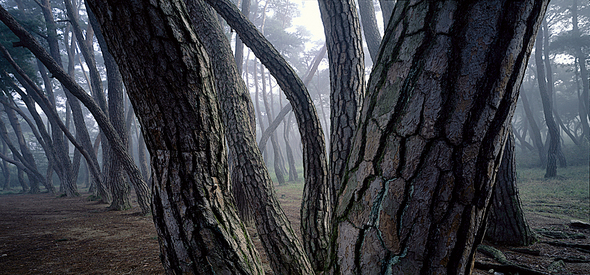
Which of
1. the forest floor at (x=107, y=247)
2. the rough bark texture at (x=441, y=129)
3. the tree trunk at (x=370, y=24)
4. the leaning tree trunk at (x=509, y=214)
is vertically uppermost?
the tree trunk at (x=370, y=24)

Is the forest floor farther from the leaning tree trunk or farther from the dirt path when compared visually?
the leaning tree trunk

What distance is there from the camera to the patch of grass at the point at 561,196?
19.0 feet

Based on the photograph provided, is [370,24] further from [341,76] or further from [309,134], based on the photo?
→ [309,134]

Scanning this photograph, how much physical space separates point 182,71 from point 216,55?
1.65 metres

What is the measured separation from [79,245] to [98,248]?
0.44 metres

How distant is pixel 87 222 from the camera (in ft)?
18.8

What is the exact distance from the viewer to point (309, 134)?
8.87ft

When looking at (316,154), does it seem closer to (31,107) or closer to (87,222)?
(87,222)

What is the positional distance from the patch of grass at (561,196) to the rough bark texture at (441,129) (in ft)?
22.5

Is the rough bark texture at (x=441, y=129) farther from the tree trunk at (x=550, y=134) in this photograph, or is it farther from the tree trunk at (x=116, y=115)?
the tree trunk at (x=550, y=134)

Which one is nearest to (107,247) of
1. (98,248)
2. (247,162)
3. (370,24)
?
(98,248)

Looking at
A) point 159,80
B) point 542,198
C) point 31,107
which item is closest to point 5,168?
point 31,107

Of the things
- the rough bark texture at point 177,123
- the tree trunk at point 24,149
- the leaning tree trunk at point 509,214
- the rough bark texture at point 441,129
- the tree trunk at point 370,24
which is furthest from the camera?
the tree trunk at point 24,149

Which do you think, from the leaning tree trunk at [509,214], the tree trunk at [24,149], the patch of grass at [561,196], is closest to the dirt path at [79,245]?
the leaning tree trunk at [509,214]
